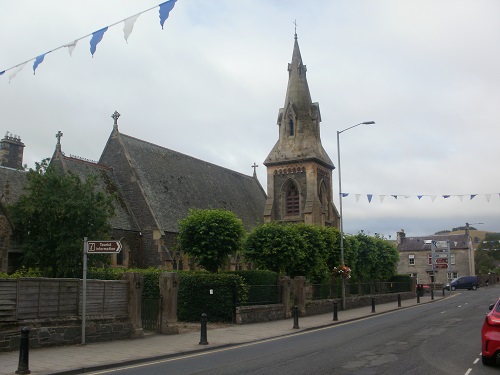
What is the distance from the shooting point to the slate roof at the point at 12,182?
29.6 meters

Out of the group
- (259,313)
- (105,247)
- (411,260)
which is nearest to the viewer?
(105,247)

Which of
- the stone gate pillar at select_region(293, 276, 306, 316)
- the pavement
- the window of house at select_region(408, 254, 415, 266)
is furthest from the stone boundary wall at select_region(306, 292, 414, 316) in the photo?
the window of house at select_region(408, 254, 415, 266)

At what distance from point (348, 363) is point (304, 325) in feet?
35.6

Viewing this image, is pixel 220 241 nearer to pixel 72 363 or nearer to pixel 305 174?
pixel 72 363

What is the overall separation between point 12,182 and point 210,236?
40.8 feet

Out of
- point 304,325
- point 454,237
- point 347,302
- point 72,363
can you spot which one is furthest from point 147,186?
point 454,237

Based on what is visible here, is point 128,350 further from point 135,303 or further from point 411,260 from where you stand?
point 411,260

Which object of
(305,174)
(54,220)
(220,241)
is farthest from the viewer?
(305,174)

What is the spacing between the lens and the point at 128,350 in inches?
567

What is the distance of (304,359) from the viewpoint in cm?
1260

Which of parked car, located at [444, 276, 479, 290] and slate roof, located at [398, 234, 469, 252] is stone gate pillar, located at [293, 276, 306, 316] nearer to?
parked car, located at [444, 276, 479, 290]

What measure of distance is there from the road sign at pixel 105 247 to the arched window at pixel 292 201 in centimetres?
3598

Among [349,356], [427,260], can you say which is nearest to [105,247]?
[349,356]

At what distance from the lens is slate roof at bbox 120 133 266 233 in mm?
37250
